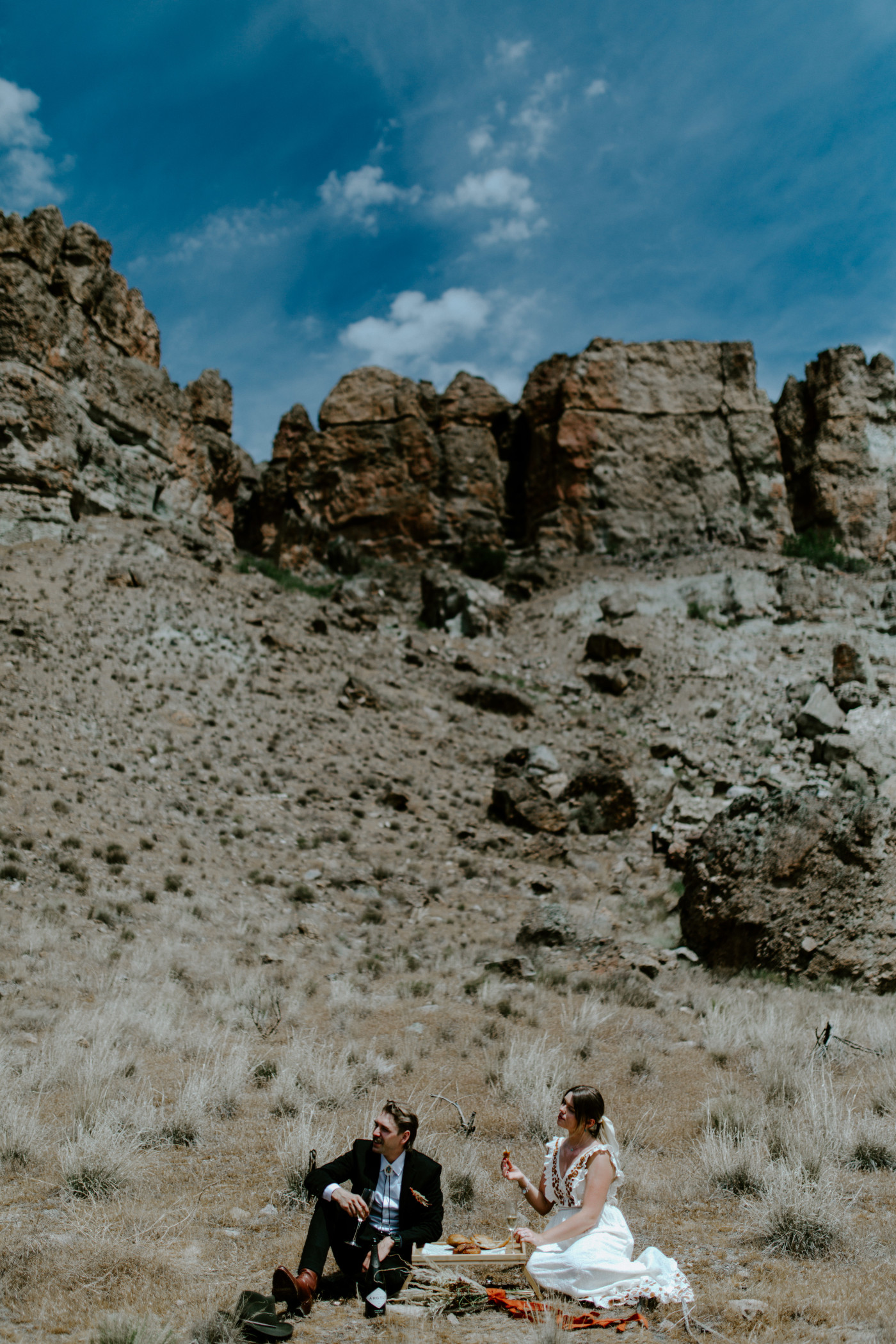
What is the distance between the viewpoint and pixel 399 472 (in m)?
34.8

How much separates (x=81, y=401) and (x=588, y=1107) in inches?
1108

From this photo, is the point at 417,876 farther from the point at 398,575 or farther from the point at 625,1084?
the point at 398,575

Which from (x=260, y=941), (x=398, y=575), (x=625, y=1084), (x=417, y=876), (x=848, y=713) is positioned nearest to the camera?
(x=625, y=1084)

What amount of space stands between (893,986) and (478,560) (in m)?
25.8

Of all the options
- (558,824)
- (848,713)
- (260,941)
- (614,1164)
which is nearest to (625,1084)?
(614,1164)

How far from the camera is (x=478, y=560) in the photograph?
33156 mm

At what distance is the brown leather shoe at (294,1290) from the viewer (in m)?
3.52

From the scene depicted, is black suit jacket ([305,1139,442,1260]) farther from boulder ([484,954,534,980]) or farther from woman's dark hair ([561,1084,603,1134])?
boulder ([484,954,534,980])

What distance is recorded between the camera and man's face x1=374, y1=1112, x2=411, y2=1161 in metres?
3.99

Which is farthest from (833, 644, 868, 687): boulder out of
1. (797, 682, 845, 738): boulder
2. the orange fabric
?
the orange fabric

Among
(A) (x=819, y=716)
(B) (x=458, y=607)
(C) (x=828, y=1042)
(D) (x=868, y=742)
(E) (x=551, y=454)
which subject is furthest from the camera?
(E) (x=551, y=454)

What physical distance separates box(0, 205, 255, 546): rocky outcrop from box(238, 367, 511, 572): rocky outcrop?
4321mm

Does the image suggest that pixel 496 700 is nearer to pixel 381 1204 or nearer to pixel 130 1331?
pixel 381 1204

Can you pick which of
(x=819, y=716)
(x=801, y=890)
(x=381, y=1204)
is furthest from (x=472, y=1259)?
(x=819, y=716)
